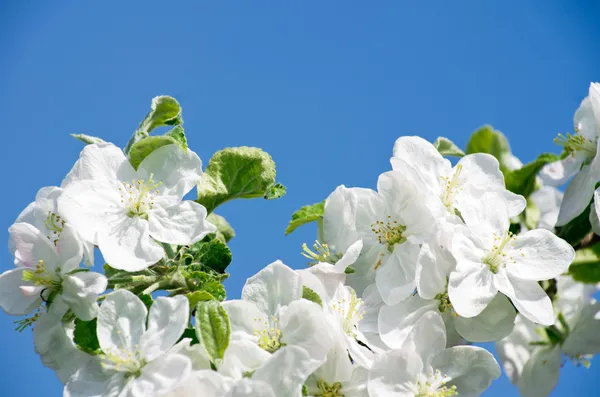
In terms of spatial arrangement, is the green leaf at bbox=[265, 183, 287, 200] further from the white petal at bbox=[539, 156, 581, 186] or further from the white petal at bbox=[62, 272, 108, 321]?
the white petal at bbox=[539, 156, 581, 186]

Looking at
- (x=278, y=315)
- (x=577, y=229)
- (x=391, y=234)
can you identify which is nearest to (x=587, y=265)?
(x=577, y=229)

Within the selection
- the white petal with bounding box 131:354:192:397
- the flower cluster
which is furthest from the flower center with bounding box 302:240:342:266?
the white petal with bounding box 131:354:192:397

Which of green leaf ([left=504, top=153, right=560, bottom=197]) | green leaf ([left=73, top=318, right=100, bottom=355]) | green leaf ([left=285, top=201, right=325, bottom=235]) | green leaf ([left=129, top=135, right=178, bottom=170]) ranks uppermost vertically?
green leaf ([left=129, top=135, right=178, bottom=170])

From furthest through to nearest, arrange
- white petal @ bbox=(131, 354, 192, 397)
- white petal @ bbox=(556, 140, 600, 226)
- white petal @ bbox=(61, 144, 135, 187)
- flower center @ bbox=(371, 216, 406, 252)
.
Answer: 1. white petal @ bbox=(556, 140, 600, 226)
2. flower center @ bbox=(371, 216, 406, 252)
3. white petal @ bbox=(61, 144, 135, 187)
4. white petal @ bbox=(131, 354, 192, 397)

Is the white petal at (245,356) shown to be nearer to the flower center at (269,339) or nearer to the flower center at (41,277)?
the flower center at (269,339)

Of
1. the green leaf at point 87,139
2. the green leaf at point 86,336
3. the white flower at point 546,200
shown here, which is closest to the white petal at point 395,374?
the green leaf at point 86,336

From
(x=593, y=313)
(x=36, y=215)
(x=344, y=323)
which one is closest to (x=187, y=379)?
(x=344, y=323)

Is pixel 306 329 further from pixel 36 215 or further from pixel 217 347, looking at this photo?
pixel 36 215

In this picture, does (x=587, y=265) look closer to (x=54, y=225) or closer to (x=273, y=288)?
(x=273, y=288)
